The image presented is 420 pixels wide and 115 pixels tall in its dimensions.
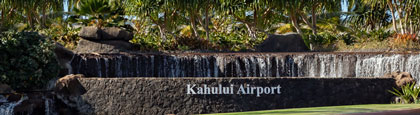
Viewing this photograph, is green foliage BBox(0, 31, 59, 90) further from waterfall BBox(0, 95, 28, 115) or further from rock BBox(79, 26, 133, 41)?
rock BBox(79, 26, 133, 41)

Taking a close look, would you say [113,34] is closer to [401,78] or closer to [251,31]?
[251,31]

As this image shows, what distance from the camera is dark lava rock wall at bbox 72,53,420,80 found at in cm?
1692

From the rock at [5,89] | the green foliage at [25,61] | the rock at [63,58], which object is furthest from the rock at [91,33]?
the rock at [5,89]

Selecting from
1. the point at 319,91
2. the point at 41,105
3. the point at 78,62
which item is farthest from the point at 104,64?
the point at 319,91

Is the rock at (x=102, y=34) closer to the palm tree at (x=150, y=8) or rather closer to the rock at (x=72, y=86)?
the palm tree at (x=150, y=8)

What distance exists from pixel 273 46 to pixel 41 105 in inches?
601

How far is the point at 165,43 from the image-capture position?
79.6ft

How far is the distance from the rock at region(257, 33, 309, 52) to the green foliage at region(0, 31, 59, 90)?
12889mm

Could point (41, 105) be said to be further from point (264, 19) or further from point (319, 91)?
point (264, 19)

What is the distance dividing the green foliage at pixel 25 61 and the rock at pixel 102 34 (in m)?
7.03

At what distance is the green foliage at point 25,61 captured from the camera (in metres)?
13.4

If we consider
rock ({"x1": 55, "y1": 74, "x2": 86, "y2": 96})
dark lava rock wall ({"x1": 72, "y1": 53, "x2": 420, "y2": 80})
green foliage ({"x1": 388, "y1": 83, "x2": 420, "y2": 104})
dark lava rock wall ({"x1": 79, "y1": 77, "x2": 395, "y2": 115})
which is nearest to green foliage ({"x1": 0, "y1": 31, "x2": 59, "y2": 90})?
rock ({"x1": 55, "y1": 74, "x2": 86, "y2": 96})

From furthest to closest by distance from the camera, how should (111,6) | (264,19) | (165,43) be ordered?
(111,6) → (264,19) → (165,43)

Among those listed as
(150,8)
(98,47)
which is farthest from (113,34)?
(150,8)
